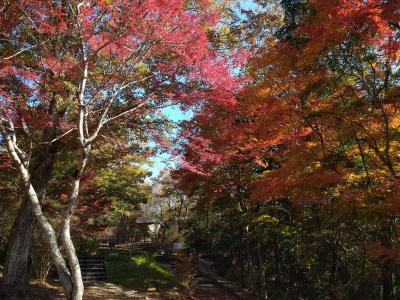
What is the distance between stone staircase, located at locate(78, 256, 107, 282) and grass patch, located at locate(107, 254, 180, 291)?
1.19ft

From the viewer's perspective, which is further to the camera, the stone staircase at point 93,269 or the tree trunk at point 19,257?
the stone staircase at point 93,269

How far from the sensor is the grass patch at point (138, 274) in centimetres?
1479

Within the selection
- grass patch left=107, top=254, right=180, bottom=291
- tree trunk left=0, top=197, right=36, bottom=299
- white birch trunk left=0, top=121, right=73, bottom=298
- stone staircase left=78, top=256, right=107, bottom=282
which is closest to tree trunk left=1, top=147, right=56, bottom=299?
tree trunk left=0, top=197, right=36, bottom=299

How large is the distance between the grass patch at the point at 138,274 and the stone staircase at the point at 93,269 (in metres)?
0.36

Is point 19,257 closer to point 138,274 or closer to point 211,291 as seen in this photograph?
point 138,274

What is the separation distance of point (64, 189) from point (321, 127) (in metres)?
9.53

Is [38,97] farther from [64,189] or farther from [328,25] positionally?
[328,25]

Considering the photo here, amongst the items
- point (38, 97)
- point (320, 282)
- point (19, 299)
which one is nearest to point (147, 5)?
point (38, 97)

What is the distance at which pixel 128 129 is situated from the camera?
11.0 metres

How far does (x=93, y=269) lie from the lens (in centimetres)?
1617

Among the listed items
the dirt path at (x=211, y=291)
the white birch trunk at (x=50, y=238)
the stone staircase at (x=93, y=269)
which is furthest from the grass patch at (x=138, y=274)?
the white birch trunk at (x=50, y=238)

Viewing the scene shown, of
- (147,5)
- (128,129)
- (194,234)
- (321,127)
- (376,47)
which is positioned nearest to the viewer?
(147,5)

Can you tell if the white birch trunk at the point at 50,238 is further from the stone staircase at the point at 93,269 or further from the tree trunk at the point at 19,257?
the stone staircase at the point at 93,269

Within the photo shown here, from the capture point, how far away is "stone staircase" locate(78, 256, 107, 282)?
15.4 m
